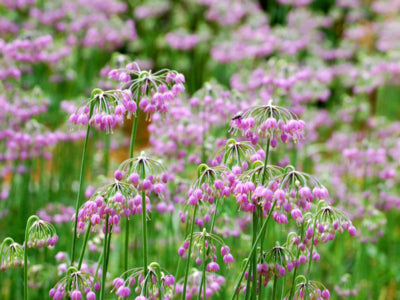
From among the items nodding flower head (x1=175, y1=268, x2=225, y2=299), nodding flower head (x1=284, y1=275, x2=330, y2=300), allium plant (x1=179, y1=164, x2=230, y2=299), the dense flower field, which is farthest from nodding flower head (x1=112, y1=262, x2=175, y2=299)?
nodding flower head (x1=284, y1=275, x2=330, y2=300)

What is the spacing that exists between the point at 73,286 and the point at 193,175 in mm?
4638

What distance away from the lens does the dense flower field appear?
2.21 meters

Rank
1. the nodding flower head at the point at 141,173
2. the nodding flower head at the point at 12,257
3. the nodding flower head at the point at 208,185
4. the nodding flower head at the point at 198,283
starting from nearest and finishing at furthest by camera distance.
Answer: the nodding flower head at the point at 141,173, the nodding flower head at the point at 208,185, the nodding flower head at the point at 12,257, the nodding flower head at the point at 198,283

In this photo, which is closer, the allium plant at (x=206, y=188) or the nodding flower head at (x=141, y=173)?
the nodding flower head at (x=141, y=173)

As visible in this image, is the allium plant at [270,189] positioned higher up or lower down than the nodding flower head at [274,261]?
higher up

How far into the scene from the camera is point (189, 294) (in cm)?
273

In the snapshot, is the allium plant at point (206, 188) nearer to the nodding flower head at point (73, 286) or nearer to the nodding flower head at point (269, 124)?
the nodding flower head at point (269, 124)

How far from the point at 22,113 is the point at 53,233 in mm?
2378

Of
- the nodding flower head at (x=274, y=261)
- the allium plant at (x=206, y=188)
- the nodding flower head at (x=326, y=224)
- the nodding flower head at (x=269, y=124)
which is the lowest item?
the nodding flower head at (x=274, y=261)

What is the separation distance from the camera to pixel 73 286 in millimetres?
2342

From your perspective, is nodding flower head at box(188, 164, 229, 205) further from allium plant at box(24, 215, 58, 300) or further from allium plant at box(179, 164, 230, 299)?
allium plant at box(24, 215, 58, 300)

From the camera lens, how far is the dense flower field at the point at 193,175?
2213 millimetres

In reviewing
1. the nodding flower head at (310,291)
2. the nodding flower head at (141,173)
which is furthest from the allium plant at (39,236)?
the nodding flower head at (310,291)

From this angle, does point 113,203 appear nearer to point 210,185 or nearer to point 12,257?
point 210,185
